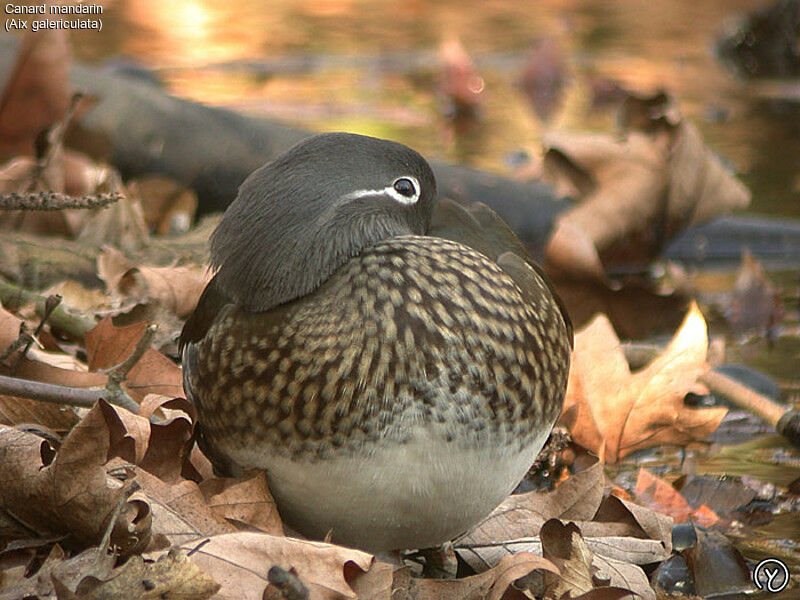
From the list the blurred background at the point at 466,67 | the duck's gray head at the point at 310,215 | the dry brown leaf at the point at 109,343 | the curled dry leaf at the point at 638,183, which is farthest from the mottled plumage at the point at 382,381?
the blurred background at the point at 466,67

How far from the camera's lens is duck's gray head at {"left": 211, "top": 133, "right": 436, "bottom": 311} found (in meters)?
2.85

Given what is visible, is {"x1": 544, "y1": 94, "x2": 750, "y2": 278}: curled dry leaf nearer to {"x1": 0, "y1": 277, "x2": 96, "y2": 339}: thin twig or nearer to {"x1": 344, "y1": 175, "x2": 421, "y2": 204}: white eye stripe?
{"x1": 0, "y1": 277, "x2": 96, "y2": 339}: thin twig

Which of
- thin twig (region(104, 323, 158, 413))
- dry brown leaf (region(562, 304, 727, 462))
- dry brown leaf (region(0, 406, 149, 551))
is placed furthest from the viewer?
dry brown leaf (region(562, 304, 727, 462))

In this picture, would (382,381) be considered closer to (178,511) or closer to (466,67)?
(178,511)

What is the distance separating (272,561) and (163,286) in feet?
6.34

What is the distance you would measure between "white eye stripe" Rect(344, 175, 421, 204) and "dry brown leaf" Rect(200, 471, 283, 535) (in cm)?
64

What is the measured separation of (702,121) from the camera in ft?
29.8

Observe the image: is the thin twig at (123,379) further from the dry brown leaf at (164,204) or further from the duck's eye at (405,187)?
the dry brown leaf at (164,204)

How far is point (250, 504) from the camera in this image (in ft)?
9.29

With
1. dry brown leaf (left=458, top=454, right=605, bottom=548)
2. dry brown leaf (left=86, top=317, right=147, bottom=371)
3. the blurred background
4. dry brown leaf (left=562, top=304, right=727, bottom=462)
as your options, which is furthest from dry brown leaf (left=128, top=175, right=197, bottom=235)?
dry brown leaf (left=458, top=454, right=605, bottom=548)

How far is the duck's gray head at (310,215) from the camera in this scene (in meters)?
2.85

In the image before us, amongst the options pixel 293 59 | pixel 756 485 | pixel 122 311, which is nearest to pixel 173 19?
pixel 293 59

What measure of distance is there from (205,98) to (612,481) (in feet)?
20.6

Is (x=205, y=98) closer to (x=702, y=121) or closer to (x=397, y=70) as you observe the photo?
(x=397, y=70)
